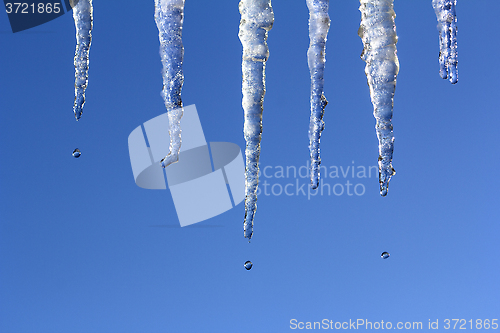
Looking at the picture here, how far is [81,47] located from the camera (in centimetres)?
177

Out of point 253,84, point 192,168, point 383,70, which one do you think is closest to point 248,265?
point 192,168

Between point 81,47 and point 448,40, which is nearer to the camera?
point 448,40

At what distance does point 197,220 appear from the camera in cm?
268

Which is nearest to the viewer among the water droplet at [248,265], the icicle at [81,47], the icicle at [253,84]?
the icicle at [253,84]

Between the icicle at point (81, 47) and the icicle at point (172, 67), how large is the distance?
1.29 feet

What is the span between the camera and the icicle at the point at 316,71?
155cm

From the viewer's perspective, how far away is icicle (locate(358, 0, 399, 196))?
155 centimetres

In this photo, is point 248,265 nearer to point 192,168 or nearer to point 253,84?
point 192,168

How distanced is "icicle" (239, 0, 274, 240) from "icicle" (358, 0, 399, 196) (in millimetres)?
389

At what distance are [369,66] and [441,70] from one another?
0.30 m

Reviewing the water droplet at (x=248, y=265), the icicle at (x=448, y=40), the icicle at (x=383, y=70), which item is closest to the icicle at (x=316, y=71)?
the icicle at (x=383, y=70)

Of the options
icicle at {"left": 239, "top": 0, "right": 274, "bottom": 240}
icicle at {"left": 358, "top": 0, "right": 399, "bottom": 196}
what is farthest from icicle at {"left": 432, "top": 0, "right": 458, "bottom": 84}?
icicle at {"left": 239, "top": 0, "right": 274, "bottom": 240}

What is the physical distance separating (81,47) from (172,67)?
480 mm

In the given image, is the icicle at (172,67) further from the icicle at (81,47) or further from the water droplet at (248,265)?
the water droplet at (248,265)
